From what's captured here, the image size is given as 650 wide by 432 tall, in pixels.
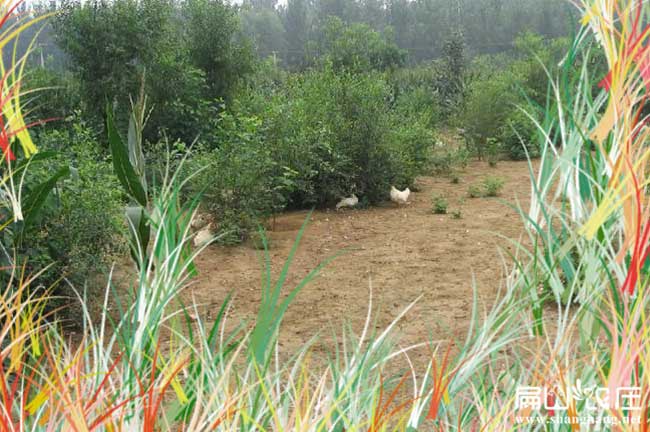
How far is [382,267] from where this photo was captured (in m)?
4.86

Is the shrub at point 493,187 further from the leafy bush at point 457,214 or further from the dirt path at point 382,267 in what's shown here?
the leafy bush at point 457,214

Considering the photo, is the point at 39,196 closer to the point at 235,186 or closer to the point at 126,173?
the point at 126,173

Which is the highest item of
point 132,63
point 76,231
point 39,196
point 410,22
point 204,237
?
point 410,22

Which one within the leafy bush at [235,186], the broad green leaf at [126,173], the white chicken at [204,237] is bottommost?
the white chicken at [204,237]

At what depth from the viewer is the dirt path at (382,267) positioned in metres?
3.86

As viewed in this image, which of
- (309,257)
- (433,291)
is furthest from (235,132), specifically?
(433,291)

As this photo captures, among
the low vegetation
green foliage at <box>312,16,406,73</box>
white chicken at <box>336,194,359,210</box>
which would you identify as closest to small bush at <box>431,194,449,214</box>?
the low vegetation

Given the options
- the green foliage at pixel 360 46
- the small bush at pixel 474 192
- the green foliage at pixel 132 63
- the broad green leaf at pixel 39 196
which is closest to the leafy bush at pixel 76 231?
the broad green leaf at pixel 39 196

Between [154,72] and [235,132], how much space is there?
4487 mm

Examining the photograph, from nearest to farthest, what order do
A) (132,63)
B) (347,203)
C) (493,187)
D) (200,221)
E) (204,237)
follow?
(204,237)
(200,221)
(347,203)
(493,187)
(132,63)

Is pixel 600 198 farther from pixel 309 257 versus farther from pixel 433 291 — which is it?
pixel 309 257

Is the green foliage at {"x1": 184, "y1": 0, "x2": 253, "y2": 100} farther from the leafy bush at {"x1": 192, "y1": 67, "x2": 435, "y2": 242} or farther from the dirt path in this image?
the dirt path

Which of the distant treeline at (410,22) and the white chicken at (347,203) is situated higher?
the distant treeline at (410,22)

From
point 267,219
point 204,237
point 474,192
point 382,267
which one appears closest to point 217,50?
point 474,192
